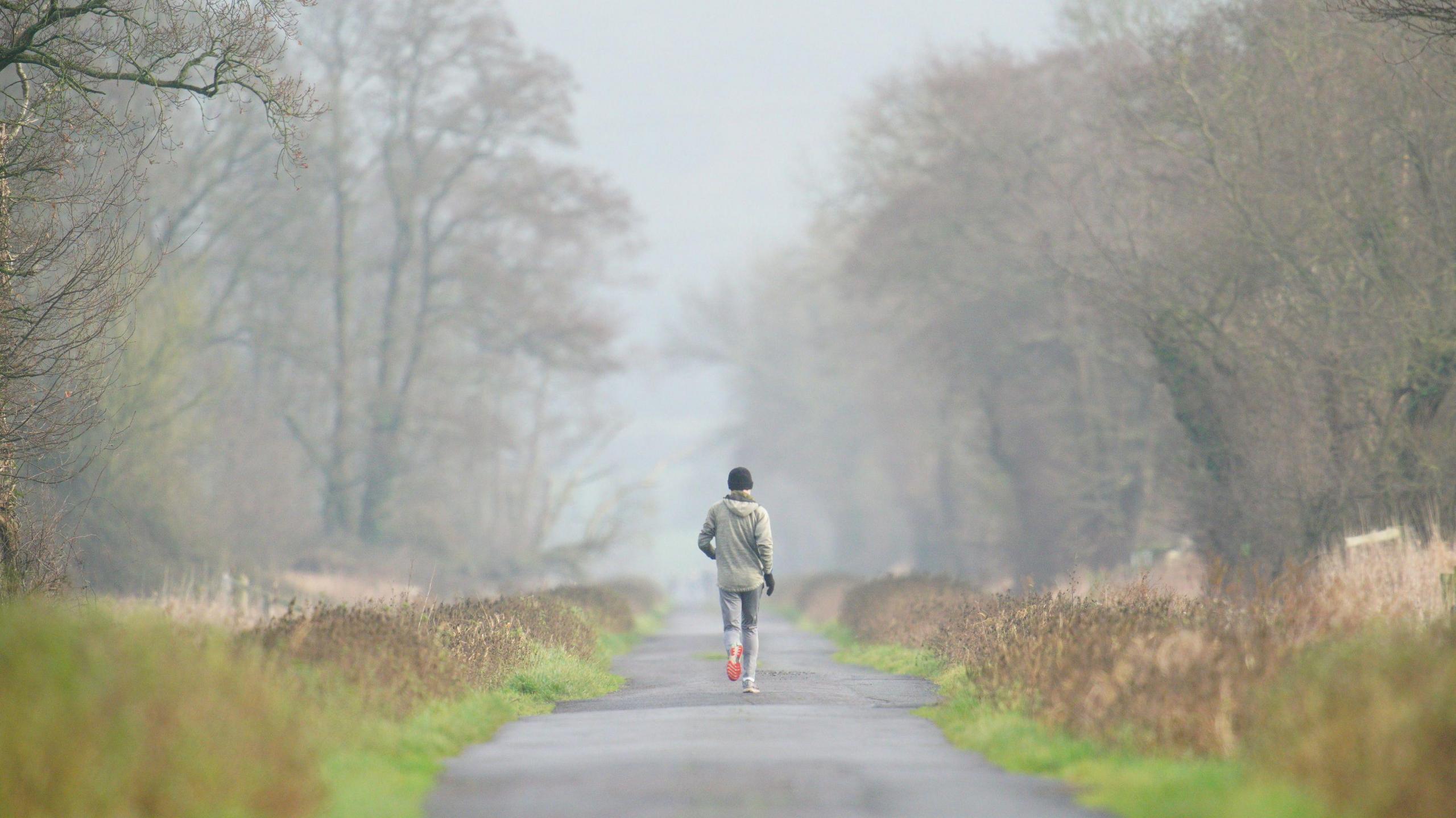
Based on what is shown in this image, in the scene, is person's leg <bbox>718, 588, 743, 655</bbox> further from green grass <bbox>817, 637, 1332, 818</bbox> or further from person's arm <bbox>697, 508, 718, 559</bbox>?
green grass <bbox>817, 637, 1332, 818</bbox>

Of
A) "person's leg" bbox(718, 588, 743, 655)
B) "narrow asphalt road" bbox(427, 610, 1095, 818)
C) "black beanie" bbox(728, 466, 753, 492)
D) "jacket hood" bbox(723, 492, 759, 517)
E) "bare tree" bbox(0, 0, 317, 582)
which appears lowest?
"narrow asphalt road" bbox(427, 610, 1095, 818)

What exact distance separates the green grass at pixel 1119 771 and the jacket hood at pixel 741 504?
2.86 meters

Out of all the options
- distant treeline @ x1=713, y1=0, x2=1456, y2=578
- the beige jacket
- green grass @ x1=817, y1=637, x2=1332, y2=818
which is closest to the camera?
green grass @ x1=817, y1=637, x2=1332, y2=818

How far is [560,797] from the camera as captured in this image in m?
9.09

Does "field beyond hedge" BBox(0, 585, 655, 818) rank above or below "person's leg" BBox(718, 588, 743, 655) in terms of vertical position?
below

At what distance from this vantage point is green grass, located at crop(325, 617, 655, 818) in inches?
348

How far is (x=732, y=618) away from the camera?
655 inches

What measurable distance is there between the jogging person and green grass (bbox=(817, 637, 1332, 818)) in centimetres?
250

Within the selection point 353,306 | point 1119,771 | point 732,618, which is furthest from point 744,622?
point 353,306

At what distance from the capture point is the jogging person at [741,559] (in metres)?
16.4

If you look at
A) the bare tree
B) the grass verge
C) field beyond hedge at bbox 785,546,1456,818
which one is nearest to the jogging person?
the grass verge

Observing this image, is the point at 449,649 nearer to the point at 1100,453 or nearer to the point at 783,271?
the point at 1100,453

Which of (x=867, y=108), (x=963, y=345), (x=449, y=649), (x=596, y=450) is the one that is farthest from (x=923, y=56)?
(x=449, y=649)

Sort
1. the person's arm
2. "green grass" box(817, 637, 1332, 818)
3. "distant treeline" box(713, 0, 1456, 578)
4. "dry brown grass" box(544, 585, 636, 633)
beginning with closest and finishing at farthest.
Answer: "green grass" box(817, 637, 1332, 818)
the person's arm
"distant treeline" box(713, 0, 1456, 578)
"dry brown grass" box(544, 585, 636, 633)
